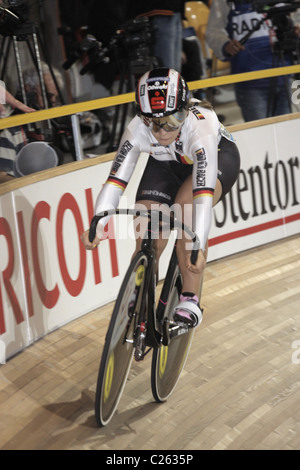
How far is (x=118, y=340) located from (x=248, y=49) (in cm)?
383

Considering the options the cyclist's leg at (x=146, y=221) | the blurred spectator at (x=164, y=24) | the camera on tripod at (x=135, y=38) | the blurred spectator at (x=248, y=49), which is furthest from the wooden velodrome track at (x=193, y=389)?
the blurred spectator at (x=164, y=24)

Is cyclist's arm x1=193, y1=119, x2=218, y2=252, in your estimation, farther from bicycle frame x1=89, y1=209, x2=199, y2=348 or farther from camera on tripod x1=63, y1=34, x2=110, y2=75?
camera on tripod x1=63, y1=34, x2=110, y2=75

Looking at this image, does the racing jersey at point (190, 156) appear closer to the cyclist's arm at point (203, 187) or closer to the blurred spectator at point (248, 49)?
the cyclist's arm at point (203, 187)

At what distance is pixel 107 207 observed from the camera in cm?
303

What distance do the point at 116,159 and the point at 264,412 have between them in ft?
4.59

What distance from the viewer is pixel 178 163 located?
331 centimetres

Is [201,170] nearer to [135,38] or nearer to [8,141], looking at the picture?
[8,141]

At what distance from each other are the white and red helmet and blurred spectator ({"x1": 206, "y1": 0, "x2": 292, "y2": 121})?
3.02 metres

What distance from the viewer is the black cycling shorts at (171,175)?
10.5ft

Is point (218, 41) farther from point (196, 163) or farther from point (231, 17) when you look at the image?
point (196, 163)

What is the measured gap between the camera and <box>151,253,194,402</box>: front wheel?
123 inches

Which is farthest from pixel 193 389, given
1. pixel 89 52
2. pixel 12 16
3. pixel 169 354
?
pixel 89 52

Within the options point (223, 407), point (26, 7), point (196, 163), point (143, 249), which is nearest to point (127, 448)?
point (223, 407)

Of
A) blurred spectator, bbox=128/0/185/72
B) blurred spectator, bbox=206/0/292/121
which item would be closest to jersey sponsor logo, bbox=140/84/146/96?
blurred spectator, bbox=128/0/185/72
